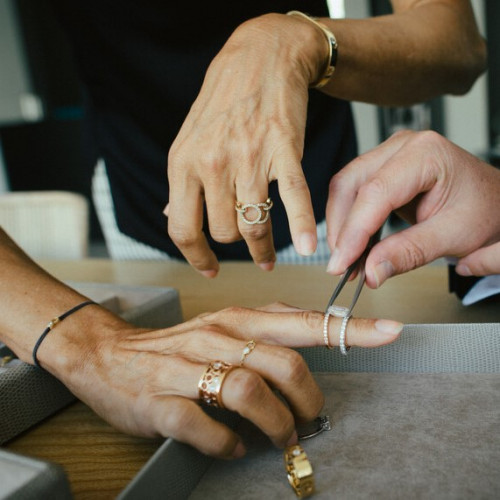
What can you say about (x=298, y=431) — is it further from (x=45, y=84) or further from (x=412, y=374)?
(x=45, y=84)

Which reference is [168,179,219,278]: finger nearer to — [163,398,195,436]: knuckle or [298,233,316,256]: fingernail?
[298,233,316,256]: fingernail

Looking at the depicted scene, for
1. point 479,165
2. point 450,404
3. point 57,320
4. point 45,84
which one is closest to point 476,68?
point 479,165

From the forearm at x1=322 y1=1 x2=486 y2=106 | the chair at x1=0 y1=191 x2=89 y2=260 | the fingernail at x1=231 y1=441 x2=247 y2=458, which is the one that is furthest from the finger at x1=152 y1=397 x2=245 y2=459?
the chair at x1=0 y1=191 x2=89 y2=260

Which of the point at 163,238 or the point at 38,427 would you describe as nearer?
the point at 38,427

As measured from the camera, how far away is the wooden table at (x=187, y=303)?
0.49m

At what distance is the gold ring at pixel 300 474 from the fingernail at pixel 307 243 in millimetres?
222

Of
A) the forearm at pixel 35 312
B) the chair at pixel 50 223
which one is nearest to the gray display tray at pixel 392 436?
the forearm at pixel 35 312

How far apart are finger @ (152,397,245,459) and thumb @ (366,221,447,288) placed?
26 centimetres

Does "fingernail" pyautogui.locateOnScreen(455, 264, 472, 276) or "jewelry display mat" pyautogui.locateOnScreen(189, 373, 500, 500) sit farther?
"fingernail" pyautogui.locateOnScreen(455, 264, 472, 276)

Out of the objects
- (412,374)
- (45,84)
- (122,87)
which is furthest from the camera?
(45,84)

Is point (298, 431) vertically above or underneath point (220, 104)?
underneath

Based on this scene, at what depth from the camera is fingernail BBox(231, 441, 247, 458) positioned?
0.44m

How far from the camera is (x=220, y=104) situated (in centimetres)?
65

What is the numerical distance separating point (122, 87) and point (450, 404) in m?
1.02
